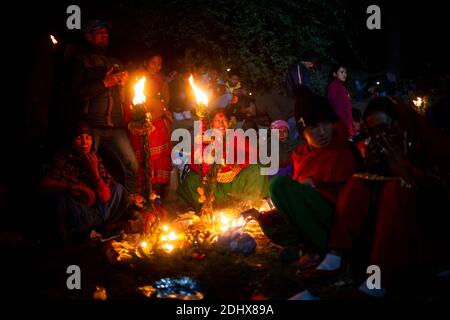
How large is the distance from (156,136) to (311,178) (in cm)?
334

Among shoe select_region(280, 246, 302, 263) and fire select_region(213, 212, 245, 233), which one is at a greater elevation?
fire select_region(213, 212, 245, 233)

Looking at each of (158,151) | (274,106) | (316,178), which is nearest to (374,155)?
(316,178)

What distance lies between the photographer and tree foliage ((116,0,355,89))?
820cm

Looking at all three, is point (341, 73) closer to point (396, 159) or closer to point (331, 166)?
point (331, 166)

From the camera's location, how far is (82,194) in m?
5.30

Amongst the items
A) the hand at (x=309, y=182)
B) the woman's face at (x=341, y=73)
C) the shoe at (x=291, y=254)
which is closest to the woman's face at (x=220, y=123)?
the hand at (x=309, y=182)

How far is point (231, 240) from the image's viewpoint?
474 cm

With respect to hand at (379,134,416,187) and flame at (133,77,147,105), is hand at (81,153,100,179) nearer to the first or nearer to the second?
flame at (133,77,147,105)

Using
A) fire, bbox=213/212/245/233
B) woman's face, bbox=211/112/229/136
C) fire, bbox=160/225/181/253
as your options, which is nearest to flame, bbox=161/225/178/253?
fire, bbox=160/225/181/253

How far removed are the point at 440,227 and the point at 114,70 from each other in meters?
4.83

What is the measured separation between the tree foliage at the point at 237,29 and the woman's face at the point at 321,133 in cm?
461

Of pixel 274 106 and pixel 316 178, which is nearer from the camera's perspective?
pixel 316 178
